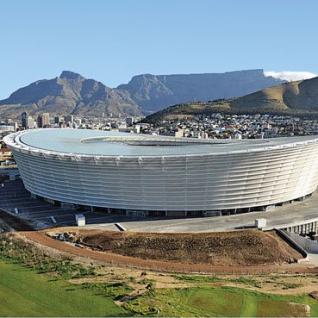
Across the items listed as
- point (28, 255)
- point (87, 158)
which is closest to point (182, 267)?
point (28, 255)

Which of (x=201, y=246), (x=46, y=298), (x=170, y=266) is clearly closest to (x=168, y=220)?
(x=201, y=246)

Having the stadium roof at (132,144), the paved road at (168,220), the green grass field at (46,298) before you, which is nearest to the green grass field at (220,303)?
the green grass field at (46,298)

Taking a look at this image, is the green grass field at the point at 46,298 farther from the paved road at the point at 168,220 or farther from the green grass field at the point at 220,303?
the paved road at the point at 168,220

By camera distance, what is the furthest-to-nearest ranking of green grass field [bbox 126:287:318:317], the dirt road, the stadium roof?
the stadium roof → the dirt road → green grass field [bbox 126:287:318:317]

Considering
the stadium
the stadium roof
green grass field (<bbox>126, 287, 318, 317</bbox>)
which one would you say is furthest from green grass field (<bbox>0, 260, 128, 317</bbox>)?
the stadium roof

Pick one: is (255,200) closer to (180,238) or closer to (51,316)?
(180,238)

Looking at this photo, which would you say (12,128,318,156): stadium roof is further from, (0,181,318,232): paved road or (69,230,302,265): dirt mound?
(69,230,302,265): dirt mound
